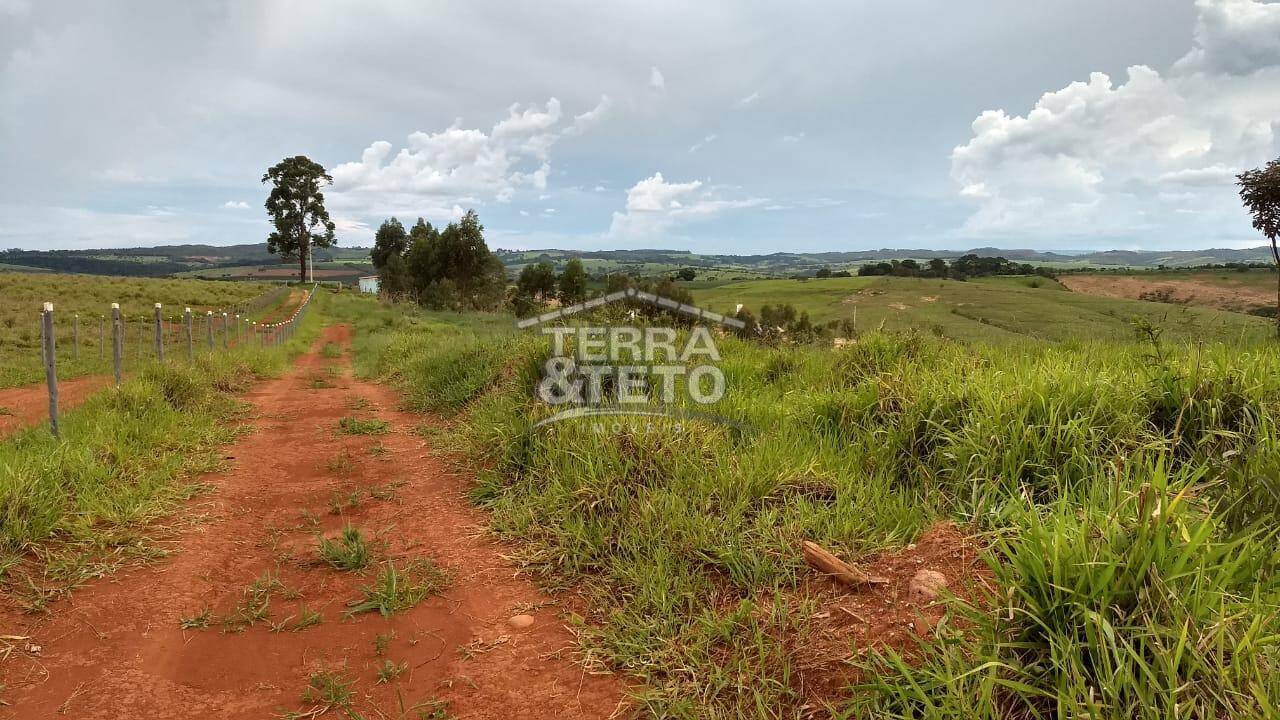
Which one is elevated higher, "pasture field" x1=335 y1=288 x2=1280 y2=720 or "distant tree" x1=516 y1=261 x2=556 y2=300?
"distant tree" x1=516 y1=261 x2=556 y2=300

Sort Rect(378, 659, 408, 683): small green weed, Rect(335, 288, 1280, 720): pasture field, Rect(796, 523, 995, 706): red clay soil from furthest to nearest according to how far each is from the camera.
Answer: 1. Rect(378, 659, 408, 683): small green weed
2. Rect(796, 523, 995, 706): red clay soil
3. Rect(335, 288, 1280, 720): pasture field

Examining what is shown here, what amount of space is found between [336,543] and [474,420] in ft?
8.27

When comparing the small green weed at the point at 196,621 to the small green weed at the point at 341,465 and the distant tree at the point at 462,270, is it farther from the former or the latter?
the distant tree at the point at 462,270

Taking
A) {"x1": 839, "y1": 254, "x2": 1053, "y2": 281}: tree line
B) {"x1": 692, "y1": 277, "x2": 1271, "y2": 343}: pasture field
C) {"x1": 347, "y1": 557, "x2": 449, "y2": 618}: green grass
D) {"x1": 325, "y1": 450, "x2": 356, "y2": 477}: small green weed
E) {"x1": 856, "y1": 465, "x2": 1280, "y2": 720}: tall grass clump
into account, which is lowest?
{"x1": 347, "y1": 557, "x2": 449, "y2": 618}: green grass

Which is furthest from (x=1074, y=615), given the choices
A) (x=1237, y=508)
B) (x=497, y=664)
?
(x=497, y=664)

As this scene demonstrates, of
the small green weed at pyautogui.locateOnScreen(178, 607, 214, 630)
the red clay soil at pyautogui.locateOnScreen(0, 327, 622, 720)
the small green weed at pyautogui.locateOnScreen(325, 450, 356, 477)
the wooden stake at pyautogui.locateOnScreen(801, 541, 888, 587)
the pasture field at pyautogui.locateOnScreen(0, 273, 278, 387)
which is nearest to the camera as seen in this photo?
the red clay soil at pyautogui.locateOnScreen(0, 327, 622, 720)

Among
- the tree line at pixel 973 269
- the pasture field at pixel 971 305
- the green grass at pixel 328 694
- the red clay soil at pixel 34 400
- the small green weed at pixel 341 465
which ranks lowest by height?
the green grass at pixel 328 694

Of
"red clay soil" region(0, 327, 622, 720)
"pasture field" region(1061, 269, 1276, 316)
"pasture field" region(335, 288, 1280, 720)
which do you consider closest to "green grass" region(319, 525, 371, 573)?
"red clay soil" region(0, 327, 622, 720)

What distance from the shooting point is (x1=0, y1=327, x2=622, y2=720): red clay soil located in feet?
8.09

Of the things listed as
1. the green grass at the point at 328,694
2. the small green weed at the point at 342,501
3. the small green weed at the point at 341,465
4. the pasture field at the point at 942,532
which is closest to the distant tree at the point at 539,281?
the small green weed at the point at 341,465

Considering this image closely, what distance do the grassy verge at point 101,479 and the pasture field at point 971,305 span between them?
6.41 meters

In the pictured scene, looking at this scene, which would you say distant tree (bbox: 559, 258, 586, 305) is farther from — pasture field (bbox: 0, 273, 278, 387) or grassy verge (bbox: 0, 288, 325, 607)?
grassy verge (bbox: 0, 288, 325, 607)

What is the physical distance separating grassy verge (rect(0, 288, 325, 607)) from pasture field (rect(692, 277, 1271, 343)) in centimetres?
641

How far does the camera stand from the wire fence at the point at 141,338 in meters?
7.88
